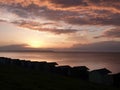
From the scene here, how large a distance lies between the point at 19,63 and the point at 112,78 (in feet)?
75.7

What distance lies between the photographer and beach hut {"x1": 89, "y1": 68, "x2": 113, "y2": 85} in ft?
131

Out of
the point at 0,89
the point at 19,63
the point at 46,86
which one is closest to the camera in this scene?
the point at 0,89

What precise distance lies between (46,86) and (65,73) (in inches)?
677

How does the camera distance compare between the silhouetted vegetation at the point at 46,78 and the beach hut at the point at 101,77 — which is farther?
the beach hut at the point at 101,77

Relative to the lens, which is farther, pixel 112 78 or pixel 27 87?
pixel 112 78

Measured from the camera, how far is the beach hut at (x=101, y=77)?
39.9 m

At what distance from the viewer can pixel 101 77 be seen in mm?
41469

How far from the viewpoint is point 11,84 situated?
1051 inches

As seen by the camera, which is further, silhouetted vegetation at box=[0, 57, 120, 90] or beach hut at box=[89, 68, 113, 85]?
beach hut at box=[89, 68, 113, 85]

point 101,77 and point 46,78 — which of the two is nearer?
point 46,78

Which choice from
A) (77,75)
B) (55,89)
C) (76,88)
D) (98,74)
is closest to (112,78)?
(98,74)

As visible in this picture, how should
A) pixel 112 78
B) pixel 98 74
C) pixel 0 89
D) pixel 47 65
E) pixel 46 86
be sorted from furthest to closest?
pixel 47 65 < pixel 98 74 < pixel 112 78 < pixel 46 86 < pixel 0 89

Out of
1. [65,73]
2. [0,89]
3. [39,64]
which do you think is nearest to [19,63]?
[39,64]

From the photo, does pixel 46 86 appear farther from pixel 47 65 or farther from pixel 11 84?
pixel 47 65
